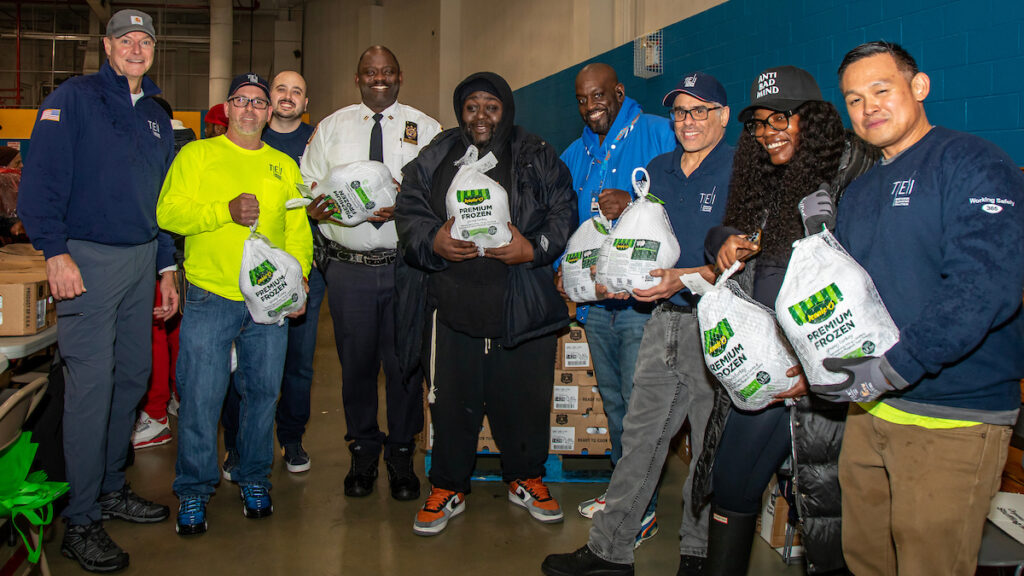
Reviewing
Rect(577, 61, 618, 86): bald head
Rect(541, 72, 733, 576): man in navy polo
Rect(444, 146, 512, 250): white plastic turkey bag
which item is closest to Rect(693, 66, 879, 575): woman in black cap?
Rect(541, 72, 733, 576): man in navy polo

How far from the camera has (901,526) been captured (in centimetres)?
158

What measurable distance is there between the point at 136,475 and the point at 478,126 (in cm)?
243

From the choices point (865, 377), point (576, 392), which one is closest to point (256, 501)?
point (576, 392)

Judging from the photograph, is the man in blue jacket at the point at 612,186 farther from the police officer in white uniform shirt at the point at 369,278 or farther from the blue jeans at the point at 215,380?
the blue jeans at the point at 215,380

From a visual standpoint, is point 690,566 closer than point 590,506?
Yes

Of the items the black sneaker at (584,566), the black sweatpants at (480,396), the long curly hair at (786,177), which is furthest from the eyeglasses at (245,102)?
the black sneaker at (584,566)

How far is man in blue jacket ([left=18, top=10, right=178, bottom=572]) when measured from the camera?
2432mm

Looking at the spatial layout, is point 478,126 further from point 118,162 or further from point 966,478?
point 966,478

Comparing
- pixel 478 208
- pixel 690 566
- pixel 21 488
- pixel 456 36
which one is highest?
pixel 456 36

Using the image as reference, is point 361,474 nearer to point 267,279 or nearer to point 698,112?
point 267,279

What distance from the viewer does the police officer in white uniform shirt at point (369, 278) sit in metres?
3.12

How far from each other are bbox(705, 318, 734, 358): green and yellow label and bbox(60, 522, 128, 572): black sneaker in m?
2.21

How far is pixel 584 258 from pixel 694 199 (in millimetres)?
511

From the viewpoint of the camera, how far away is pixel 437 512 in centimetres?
289
